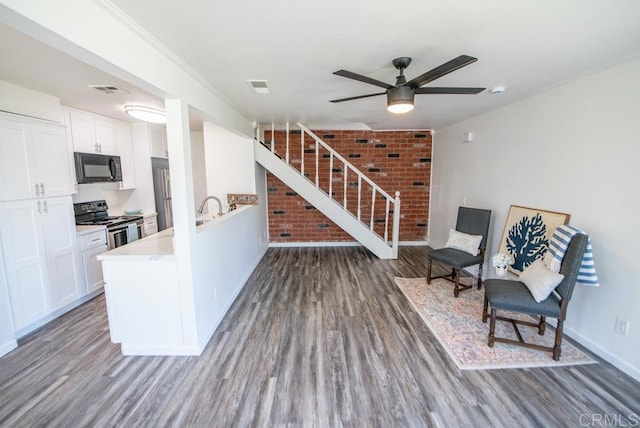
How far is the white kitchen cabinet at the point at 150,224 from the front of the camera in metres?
4.17

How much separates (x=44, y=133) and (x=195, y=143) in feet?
9.57

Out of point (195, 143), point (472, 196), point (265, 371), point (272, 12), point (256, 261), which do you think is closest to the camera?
point (272, 12)

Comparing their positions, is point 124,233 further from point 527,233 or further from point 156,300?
point 527,233

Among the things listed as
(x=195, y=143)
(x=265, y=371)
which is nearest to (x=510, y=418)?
(x=265, y=371)

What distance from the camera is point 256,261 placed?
4.46 metres

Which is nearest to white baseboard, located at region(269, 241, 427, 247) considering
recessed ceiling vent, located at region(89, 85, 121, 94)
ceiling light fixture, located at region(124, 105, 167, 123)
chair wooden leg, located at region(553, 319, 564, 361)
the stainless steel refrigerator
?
the stainless steel refrigerator

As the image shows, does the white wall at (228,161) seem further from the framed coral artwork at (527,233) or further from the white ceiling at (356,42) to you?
the framed coral artwork at (527,233)

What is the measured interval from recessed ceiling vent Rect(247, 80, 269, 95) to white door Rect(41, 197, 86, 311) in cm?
235

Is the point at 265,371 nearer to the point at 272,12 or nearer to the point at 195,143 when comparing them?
the point at 272,12

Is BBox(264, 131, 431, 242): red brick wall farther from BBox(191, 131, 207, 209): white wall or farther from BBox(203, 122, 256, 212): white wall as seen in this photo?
BBox(191, 131, 207, 209): white wall

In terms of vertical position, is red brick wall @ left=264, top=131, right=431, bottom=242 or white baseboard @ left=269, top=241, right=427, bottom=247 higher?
red brick wall @ left=264, top=131, right=431, bottom=242

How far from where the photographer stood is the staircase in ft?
14.8

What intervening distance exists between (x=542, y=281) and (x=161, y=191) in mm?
5120

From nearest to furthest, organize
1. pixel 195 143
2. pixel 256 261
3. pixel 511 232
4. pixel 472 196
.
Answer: pixel 511 232, pixel 472 196, pixel 256 261, pixel 195 143
